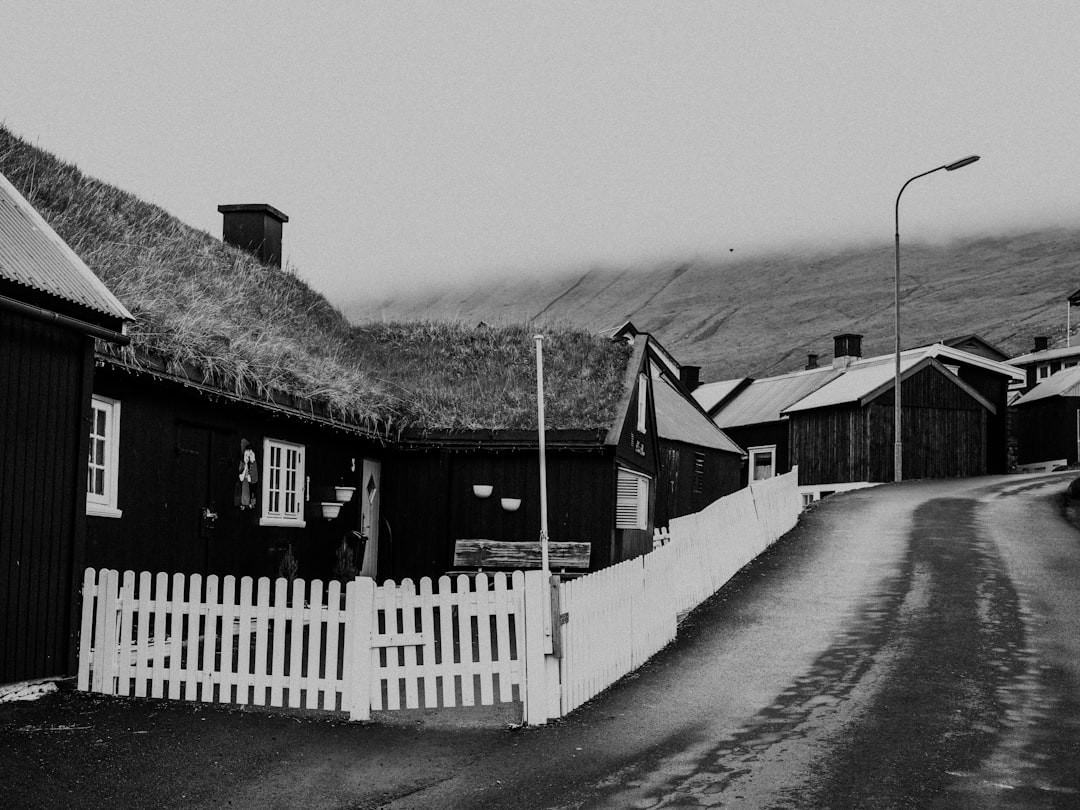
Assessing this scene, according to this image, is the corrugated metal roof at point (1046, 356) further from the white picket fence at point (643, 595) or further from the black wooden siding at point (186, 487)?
the black wooden siding at point (186, 487)

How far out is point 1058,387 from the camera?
50875mm

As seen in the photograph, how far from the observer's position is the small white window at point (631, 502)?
75.0 ft

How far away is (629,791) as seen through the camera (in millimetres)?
7195

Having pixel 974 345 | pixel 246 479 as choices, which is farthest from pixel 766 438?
pixel 246 479

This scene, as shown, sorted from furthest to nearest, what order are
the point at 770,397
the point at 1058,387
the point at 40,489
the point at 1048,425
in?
the point at 770,397, the point at 1058,387, the point at 1048,425, the point at 40,489

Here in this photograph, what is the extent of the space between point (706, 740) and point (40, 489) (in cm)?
581

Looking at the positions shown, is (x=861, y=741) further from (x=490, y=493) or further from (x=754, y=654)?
(x=490, y=493)

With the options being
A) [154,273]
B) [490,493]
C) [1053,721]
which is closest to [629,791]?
[1053,721]

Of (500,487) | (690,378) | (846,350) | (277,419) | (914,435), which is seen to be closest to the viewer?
(277,419)

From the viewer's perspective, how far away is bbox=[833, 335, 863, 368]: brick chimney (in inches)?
2090

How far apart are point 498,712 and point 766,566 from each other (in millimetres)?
10080

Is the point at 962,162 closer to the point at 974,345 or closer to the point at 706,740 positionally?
the point at 706,740

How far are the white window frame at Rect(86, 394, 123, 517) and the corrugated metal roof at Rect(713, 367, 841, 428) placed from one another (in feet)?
131

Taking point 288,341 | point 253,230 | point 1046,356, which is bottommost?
point 288,341
